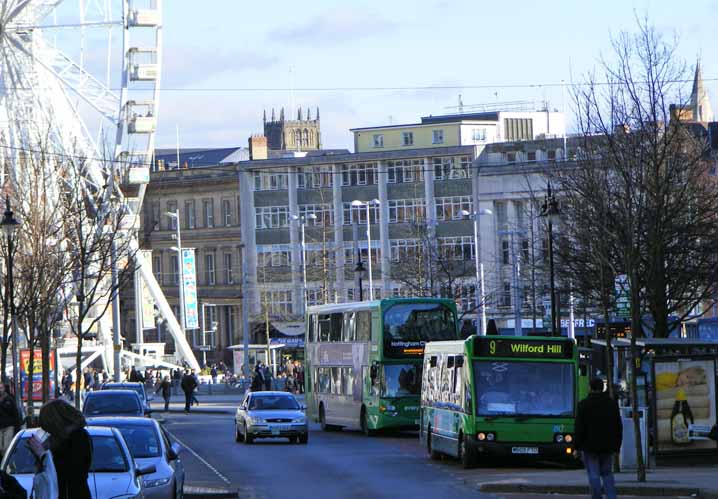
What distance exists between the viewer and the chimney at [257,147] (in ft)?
447

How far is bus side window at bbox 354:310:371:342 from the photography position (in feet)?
149

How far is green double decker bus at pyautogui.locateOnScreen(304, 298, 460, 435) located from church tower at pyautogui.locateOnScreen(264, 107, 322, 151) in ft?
461

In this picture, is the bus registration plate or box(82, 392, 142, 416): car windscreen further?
box(82, 392, 142, 416): car windscreen

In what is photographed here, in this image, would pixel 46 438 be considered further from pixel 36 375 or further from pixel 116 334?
pixel 116 334

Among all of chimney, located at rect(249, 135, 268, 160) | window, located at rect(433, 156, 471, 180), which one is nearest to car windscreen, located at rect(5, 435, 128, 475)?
window, located at rect(433, 156, 471, 180)

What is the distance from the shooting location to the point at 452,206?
115 m

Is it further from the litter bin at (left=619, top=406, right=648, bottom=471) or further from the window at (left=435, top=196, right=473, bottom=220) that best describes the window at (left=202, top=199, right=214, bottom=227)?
the litter bin at (left=619, top=406, right=648, bottom=471)

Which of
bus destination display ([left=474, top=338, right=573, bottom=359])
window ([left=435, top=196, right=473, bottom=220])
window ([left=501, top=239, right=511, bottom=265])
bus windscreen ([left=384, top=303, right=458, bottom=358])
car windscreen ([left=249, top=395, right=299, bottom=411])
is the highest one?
window ([left=435, top=196, right=473, bottom=220])

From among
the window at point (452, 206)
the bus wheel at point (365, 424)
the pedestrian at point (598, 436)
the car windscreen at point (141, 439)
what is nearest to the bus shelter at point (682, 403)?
the pedestrian at point (598, 436)

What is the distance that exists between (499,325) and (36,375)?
50014 mm

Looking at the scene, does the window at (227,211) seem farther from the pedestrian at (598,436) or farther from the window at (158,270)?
the pedestrian at (598,436)

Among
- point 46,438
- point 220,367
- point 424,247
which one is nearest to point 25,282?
point 46,438

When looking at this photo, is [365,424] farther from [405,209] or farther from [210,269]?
[210,269]

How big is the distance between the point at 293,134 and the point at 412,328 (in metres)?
147
